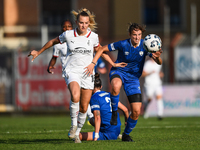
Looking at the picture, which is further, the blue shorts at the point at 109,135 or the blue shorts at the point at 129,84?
the blue shorts at the point at 109,135

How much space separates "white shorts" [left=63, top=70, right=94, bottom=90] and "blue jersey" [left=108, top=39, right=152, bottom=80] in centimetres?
60

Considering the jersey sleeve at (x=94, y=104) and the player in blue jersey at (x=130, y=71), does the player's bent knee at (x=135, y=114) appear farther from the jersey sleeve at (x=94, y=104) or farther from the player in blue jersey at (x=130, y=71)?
the jersey sleeve at (x=94, y=104)

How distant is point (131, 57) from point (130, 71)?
24 cm

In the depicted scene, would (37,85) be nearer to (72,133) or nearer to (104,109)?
(104,109)

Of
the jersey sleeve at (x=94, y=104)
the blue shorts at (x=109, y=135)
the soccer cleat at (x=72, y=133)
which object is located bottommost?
the blue shorts at (x=109, y=135)

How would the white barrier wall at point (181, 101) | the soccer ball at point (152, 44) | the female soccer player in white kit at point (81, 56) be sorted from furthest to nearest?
the white barrier wall at point (181, 101) → the female soccer player in white kit at point (81, 56) → the soccer ball at point (152, 44)

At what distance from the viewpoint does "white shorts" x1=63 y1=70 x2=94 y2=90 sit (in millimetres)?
7377

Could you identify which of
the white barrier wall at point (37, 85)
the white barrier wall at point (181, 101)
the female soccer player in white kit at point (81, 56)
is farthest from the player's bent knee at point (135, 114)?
the white barrier wall at point (37, 85)

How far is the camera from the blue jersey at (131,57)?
768 cm

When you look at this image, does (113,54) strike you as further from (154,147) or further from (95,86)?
(154,147)

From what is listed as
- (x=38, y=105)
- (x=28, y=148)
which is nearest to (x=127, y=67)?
(x=28, y=148)

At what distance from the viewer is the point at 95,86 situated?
27.6 ft

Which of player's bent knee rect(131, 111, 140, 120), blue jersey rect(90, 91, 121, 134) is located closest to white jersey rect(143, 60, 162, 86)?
blue jersey rect(90, 91, 121, 134)

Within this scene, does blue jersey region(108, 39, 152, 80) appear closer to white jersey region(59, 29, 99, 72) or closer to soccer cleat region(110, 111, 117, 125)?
white jersey region(59, 29, 99, 72)
